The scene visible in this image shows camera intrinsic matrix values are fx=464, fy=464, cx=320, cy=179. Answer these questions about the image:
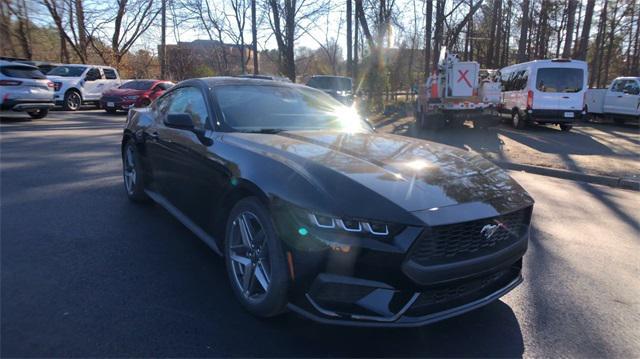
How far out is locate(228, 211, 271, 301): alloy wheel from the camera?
9.61 ft

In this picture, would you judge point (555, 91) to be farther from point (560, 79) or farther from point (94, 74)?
point (94, 74)

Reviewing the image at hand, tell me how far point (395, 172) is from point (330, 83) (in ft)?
58.7

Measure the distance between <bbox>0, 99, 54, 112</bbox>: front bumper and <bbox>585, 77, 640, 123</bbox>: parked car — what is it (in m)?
20.5

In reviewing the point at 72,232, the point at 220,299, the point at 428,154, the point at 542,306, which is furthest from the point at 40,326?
the point at 542,306

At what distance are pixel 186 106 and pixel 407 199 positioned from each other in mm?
2733

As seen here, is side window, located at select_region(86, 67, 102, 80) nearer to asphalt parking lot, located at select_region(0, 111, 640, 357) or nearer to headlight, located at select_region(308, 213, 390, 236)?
asphalt parking lot, located at select_region(0, 111, 640, 357)

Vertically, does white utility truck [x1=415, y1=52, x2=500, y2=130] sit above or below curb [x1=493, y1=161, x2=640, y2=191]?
above

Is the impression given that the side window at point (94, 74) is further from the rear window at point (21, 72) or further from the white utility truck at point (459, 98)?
the white utility truck at point (459, 98)

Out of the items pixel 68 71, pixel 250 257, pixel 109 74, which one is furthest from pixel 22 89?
pixel 250 257

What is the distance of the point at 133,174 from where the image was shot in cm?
551

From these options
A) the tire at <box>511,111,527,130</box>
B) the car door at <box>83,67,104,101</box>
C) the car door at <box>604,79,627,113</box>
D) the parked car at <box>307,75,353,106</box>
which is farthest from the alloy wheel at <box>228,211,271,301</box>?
the car door at <box>604,79,627,113</box>

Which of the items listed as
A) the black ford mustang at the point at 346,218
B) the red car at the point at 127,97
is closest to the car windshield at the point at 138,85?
the red car at the point at 127,97

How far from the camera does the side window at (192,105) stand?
3.98 metres

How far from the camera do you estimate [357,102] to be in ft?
68.6
